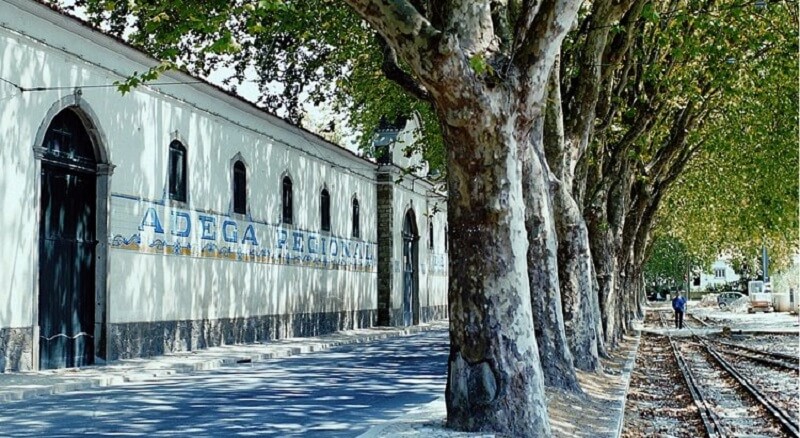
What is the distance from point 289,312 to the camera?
28938 mm

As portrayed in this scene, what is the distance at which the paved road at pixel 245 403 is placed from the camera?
35.0 feet

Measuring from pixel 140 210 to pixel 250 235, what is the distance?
6051 millimetres

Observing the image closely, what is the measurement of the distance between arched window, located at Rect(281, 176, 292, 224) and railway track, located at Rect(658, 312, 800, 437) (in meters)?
11.7

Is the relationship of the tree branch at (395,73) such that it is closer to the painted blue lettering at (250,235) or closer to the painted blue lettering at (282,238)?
the painted blue lettering at (250,235)

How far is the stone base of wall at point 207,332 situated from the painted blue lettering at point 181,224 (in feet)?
6.52

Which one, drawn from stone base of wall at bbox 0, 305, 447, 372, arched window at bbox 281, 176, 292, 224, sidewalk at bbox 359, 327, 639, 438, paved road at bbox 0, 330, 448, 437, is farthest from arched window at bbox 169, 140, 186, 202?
sidewalk at bbox 359, 327, 639, 438

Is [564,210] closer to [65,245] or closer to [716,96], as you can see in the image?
[65,245]

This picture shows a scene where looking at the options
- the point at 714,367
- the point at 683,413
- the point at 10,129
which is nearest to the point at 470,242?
the point at 683,413

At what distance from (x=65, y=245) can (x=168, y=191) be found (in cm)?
375

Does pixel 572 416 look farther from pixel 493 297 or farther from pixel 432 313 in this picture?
pixel 432 313

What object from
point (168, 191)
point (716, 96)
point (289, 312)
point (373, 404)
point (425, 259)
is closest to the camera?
point (373, 404)

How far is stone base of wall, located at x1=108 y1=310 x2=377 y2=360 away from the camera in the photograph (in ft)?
64.8

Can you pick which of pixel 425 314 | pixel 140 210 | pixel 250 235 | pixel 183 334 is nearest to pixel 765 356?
pixel 250 235

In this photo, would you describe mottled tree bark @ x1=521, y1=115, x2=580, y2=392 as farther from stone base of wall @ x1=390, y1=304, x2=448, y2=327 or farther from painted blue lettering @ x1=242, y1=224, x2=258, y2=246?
stone base of wall @ x1=390, y1=304, x2=448, y2=327
